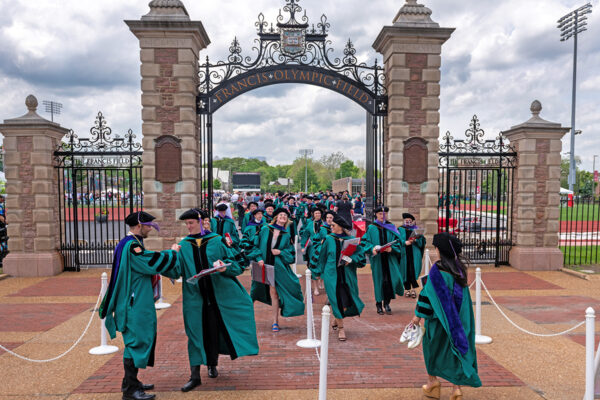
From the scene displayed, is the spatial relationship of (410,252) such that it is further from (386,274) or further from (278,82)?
(278,82)

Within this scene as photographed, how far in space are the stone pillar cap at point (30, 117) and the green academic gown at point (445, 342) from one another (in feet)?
36.4

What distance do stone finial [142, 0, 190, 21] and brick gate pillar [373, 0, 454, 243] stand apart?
17.4 ft

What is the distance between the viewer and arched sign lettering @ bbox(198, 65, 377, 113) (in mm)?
12531

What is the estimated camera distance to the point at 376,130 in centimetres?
1299

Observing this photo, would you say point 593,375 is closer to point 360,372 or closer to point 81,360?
point 360,372

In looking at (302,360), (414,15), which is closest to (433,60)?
(414,15)

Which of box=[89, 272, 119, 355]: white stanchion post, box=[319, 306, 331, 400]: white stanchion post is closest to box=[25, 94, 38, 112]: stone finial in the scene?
box=[89, 272, 119, 355]: white stanchion post

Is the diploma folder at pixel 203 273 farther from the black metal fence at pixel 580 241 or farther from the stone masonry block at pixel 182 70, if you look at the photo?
the stone masonry block at pixel 182 70

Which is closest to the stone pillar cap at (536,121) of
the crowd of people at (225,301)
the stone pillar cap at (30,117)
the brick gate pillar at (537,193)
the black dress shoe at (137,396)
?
the brick gate pillar at (537,193)

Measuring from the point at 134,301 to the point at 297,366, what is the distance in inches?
85.5

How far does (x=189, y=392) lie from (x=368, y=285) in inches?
252

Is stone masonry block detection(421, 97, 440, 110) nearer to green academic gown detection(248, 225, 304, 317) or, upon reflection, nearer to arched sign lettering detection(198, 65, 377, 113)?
arched sign lettering detection(198, 65, 377, 113)

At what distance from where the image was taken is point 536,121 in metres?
12.6

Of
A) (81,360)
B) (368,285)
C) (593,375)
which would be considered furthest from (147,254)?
(368,285)
